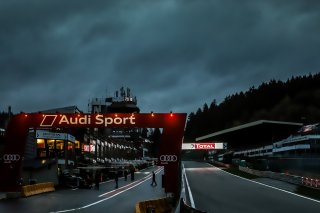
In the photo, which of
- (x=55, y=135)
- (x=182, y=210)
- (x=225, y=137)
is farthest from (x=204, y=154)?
(x=182, y=210)

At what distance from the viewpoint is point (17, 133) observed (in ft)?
120

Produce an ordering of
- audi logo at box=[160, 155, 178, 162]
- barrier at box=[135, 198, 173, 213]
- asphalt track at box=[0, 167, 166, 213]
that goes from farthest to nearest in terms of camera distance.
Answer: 1. audi logo at box=[160, 155, 178, 162]
2. asphalt track at box=[0, 167, 166, 213]
3. barrier at box=[135, 198, 173, 213]

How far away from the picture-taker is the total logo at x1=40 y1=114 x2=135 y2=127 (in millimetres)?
35438

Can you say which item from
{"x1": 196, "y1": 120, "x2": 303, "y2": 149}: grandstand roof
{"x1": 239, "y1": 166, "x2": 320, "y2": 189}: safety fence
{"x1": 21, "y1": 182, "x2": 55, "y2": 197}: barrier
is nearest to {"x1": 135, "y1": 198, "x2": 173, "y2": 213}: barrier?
{"x1": 21, "y1": 182, "x2": 55, "y2": 197}: barrier

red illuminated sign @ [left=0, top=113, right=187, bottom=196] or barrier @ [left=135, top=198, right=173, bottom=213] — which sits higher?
red illuminated sign @ [left=0, top=113, right=187, bottom=196]

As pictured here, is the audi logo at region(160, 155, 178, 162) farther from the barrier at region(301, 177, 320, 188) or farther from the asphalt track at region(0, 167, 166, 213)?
the barrier at region(301, 177, 320, 188)

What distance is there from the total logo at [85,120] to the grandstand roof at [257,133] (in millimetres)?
110333

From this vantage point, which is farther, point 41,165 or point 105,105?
point 105,105

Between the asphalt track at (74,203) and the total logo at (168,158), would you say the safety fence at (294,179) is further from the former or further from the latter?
the total logo at (168,158)

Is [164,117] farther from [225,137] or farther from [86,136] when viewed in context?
[225,137]

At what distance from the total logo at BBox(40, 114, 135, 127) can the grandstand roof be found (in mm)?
110333

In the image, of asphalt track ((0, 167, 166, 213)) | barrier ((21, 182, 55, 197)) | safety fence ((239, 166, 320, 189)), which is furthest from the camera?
safety fence ((239, 166, 320, 189))

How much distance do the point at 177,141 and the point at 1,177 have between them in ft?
45.2

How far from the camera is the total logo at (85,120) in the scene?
116 feet
